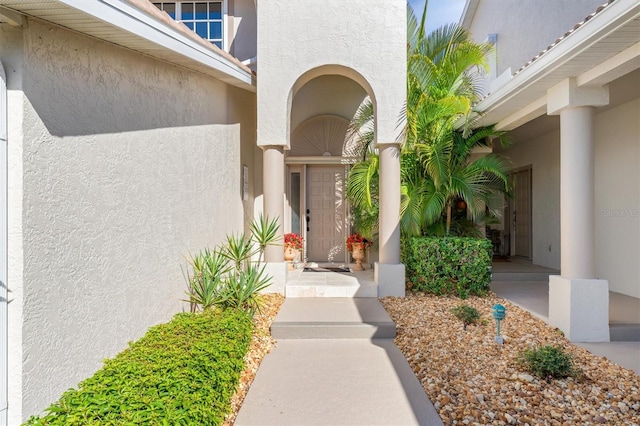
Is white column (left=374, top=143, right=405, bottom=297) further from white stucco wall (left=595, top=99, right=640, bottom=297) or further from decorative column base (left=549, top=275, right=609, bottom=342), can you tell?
white stucco wall (left=595, top=99, right=640, bottom=297)

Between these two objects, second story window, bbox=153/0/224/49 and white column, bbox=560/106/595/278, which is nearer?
white column, bbox=560/106/595/278

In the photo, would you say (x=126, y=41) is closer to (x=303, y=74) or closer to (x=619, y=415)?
(x=303, y=74)

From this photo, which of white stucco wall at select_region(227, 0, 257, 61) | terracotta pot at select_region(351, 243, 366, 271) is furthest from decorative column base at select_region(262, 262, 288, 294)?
white stucco wall at select_region(227, 0, 257, 61)

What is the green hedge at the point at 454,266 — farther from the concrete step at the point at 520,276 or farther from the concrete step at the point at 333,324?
the concrete step at the point at 520,276

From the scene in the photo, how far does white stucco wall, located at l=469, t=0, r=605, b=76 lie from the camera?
8.29 metres

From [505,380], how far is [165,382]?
3.56 meters

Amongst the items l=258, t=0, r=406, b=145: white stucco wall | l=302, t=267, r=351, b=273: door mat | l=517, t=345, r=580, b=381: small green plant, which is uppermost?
l=258, t=0, r=406, b=145: white stucco wall

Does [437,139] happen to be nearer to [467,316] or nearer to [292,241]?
[467,316]

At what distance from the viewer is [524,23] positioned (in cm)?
1027

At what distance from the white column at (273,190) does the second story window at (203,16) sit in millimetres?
4006

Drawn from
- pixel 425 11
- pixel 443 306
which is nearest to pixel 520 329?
pixel 443 306

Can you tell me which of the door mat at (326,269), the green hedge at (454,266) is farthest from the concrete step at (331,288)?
the door mat at (326,269)

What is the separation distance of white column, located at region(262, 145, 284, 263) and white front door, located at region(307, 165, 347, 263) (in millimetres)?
3354

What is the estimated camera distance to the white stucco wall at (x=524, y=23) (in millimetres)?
8289
